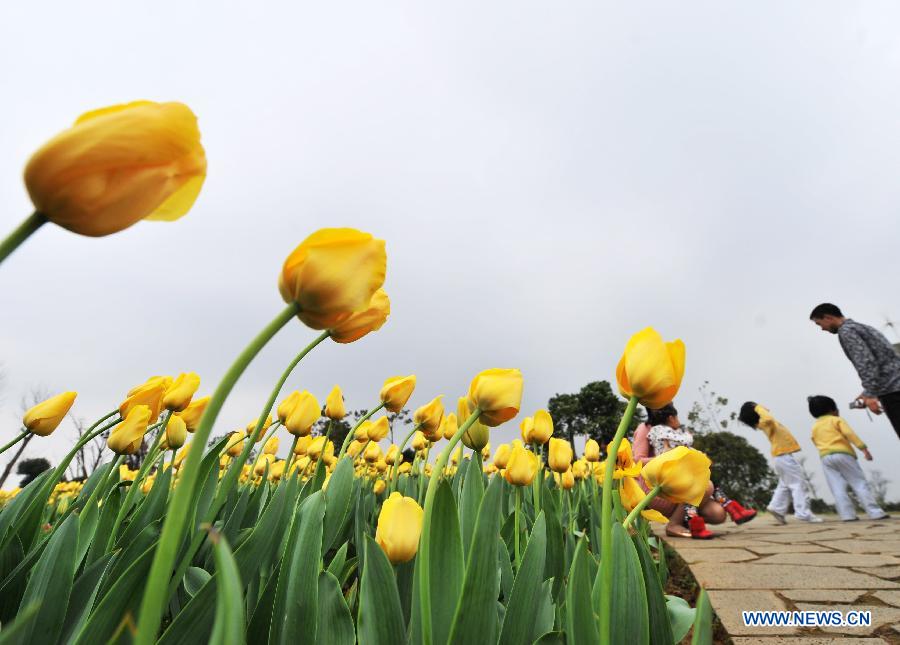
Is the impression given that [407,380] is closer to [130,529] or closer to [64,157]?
[130,529]

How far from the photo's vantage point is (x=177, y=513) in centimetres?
31

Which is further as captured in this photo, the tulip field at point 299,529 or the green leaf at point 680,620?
the green leaf at point 680,620

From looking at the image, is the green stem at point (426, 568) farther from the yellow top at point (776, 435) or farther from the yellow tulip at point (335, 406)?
the yellow top at point (776, 435)

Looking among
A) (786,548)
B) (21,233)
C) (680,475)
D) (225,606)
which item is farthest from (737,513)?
(21,233)

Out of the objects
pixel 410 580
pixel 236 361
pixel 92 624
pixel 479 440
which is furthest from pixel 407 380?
pixel 236 361

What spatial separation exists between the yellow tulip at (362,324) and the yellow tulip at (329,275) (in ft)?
0.55

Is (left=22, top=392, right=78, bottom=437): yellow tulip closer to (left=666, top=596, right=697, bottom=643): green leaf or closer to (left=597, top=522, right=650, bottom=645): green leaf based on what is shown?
(left=597, top=522, right=650, bottom=645): green leaf

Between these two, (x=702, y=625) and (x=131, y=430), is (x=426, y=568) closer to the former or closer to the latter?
(x=702, y=625)

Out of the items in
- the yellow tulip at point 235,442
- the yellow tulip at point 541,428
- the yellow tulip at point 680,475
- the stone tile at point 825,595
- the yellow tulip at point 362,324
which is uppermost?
the yellow tulip at point 541,428

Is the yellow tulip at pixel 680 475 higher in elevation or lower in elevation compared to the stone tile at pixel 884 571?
higher

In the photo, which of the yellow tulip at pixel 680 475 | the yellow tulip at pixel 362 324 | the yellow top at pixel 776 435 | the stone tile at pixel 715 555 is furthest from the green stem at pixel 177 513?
the yellow top at pixel 776 435

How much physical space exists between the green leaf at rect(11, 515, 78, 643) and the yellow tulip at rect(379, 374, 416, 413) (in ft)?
2.19

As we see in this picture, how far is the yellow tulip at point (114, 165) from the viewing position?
1.20 ft

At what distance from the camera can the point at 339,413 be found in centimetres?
170
